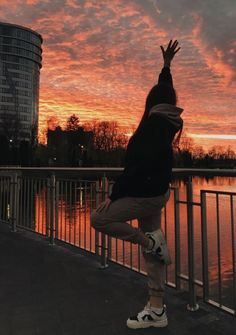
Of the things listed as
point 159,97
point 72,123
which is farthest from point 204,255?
point 72,123

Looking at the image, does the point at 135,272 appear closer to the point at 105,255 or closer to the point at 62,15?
the point at 105,255

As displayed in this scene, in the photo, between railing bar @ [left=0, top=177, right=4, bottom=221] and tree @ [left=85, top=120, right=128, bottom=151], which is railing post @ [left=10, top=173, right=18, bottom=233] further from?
tree @ [left=85, top=120, right=128, bottom=151]

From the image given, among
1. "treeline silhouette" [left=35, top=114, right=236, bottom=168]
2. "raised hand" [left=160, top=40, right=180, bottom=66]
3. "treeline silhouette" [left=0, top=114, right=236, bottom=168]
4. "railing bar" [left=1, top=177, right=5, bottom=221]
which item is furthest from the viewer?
"treeline silhouette" [left=35, top=114, right=236, bottom=168]

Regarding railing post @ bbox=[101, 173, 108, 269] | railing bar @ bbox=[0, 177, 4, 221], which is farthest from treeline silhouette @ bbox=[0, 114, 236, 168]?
railing post @ bbox=[101, 173, 108, 269]

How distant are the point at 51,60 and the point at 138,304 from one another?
29.5 metres

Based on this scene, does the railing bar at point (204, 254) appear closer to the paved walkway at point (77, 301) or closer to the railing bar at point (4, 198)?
the paved walkway at point (77, 301)

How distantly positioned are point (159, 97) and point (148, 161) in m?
0.56

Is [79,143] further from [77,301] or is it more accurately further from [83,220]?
[77,301]

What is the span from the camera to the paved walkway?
3146 millimetres

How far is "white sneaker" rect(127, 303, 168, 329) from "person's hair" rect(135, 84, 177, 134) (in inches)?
62.3

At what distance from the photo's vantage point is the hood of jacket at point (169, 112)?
9.61ft

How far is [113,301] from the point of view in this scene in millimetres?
3725

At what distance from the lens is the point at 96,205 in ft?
17.1

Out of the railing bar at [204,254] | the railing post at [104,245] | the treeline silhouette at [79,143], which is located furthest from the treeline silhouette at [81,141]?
the railing bar at [204,254]
